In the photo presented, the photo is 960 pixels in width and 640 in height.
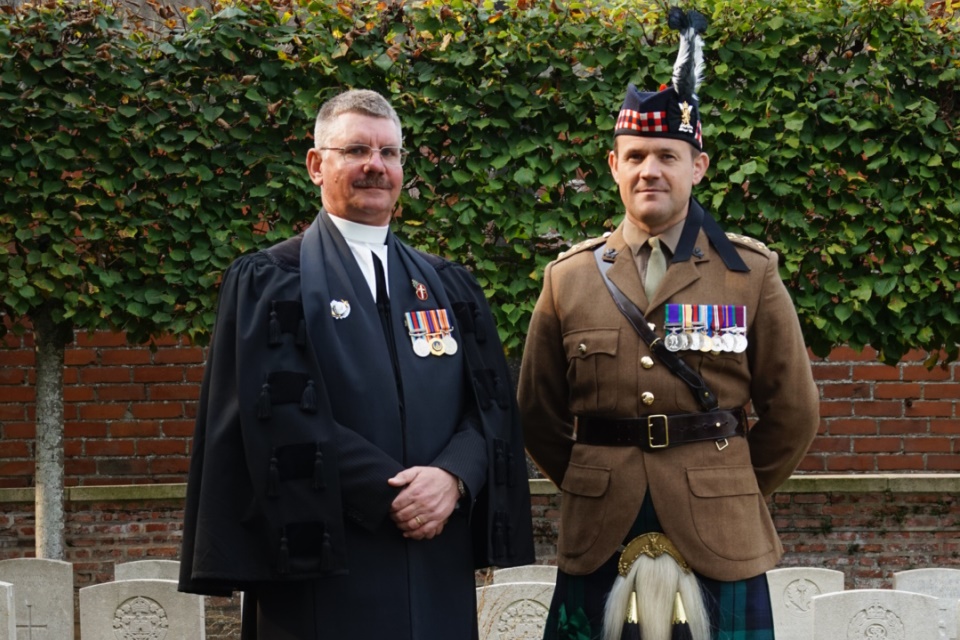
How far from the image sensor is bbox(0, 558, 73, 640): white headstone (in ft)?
18.6

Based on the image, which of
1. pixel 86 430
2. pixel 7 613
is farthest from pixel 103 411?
pixel 7 613

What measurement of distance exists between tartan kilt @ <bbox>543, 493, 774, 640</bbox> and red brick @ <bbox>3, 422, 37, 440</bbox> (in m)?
4.99

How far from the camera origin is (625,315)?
3.67 m

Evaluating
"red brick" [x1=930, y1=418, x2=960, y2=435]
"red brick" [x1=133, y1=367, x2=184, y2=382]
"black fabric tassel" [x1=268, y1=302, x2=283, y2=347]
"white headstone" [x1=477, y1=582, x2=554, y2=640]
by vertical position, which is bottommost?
"white headstone" [x1=477, y1=582, x2=554, y2=640]

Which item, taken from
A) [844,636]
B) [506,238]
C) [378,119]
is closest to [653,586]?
[378,119]

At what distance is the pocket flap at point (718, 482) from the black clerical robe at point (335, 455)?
503mm

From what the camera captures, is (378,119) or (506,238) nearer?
(378,119)

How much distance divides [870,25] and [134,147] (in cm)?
372

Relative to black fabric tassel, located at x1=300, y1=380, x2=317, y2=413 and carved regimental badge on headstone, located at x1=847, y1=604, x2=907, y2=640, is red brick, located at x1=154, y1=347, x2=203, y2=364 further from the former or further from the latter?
black fabric tassel, located at x1=300, y1=380, x2=317, y2=413

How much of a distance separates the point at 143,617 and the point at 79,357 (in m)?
2.79

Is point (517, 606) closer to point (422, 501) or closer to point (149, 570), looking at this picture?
point (149, 570)

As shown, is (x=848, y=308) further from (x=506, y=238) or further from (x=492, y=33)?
(x=492, y=33)

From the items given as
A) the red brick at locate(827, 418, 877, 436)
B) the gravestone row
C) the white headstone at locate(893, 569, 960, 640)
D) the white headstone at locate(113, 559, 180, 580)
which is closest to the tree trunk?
the white headstone at locate(113, 559, 180, 580)

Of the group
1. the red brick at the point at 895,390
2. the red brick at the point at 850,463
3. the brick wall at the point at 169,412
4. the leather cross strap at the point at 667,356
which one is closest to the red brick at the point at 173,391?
the brick wall at the point at 169,412
